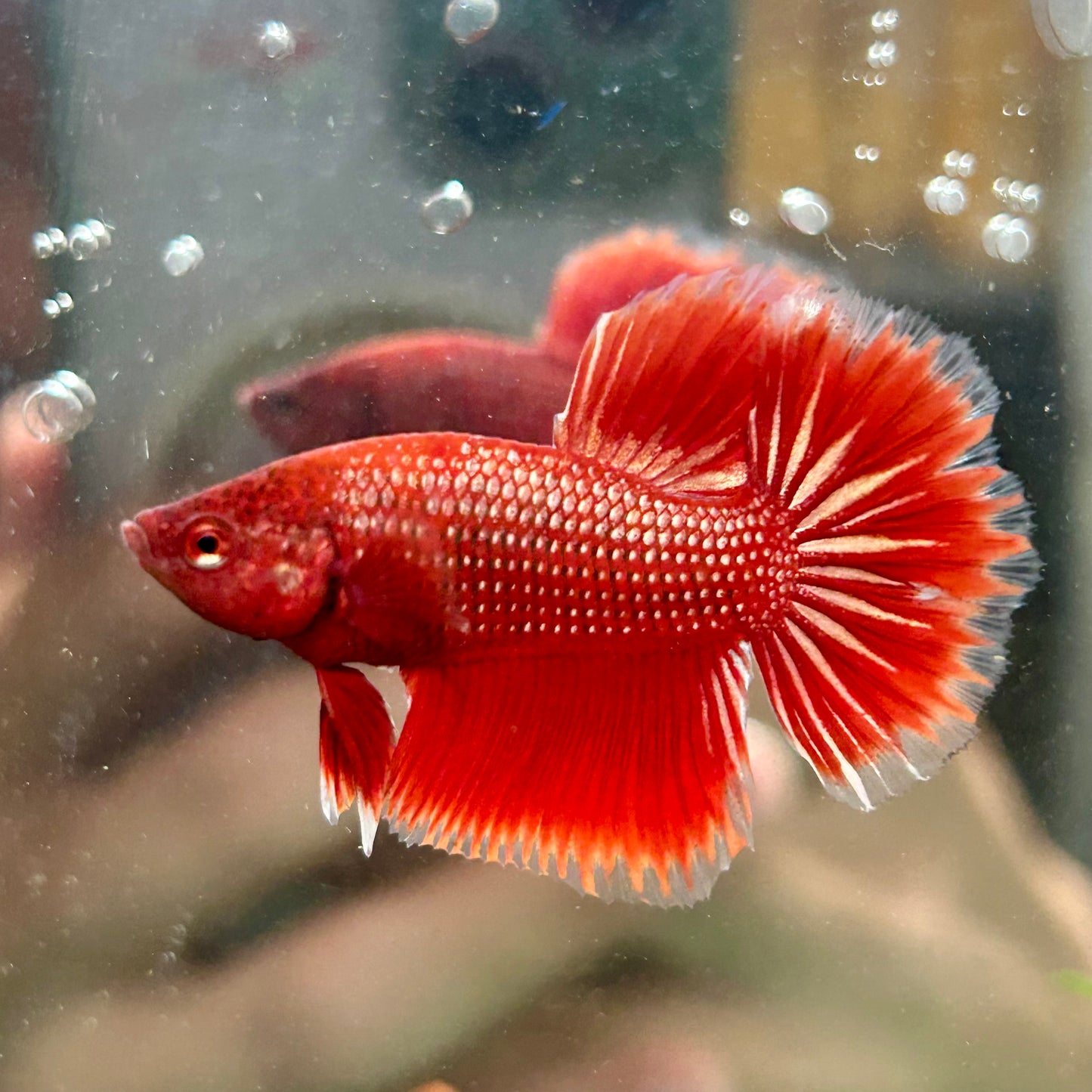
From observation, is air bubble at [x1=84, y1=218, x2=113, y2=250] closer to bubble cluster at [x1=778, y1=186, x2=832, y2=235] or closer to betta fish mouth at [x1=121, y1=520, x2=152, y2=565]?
betta fish mouth at [x1=121, y1=520, x2=152, y2=565]

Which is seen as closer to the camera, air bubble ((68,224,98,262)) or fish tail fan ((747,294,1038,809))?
fish tail fan ((747,294,1038,809))

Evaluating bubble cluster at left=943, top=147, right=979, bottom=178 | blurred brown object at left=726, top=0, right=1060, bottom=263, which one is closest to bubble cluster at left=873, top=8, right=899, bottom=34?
blurred brown object at left=726, top=0, right=1060, bottom=263

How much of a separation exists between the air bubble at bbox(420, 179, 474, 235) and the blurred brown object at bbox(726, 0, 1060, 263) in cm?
26

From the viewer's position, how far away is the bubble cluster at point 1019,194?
2.86ft

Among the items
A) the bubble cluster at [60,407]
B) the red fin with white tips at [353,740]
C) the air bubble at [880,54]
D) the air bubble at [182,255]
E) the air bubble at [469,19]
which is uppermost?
the air bubble at [880,54]

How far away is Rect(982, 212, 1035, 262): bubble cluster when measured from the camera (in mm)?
875

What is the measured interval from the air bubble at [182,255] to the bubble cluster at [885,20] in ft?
2.25

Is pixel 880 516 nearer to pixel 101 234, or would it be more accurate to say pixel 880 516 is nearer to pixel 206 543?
pixel 206 543

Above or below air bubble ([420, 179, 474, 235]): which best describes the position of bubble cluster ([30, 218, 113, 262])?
below

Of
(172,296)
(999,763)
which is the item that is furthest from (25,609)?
(999,763)

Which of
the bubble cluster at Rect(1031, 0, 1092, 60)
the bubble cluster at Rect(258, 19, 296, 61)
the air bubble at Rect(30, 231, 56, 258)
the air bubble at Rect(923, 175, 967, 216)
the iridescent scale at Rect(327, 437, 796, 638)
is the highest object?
the bubble cluster at Rect(1031, 0, 1092, 60)

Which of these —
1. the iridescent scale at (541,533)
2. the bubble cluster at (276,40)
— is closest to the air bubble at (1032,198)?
the iridescent scale at (541,533)

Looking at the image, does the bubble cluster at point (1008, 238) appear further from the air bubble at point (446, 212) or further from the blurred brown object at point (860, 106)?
the air bubble at point (446, 212)

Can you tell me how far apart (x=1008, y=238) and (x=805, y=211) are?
8.8 inches
